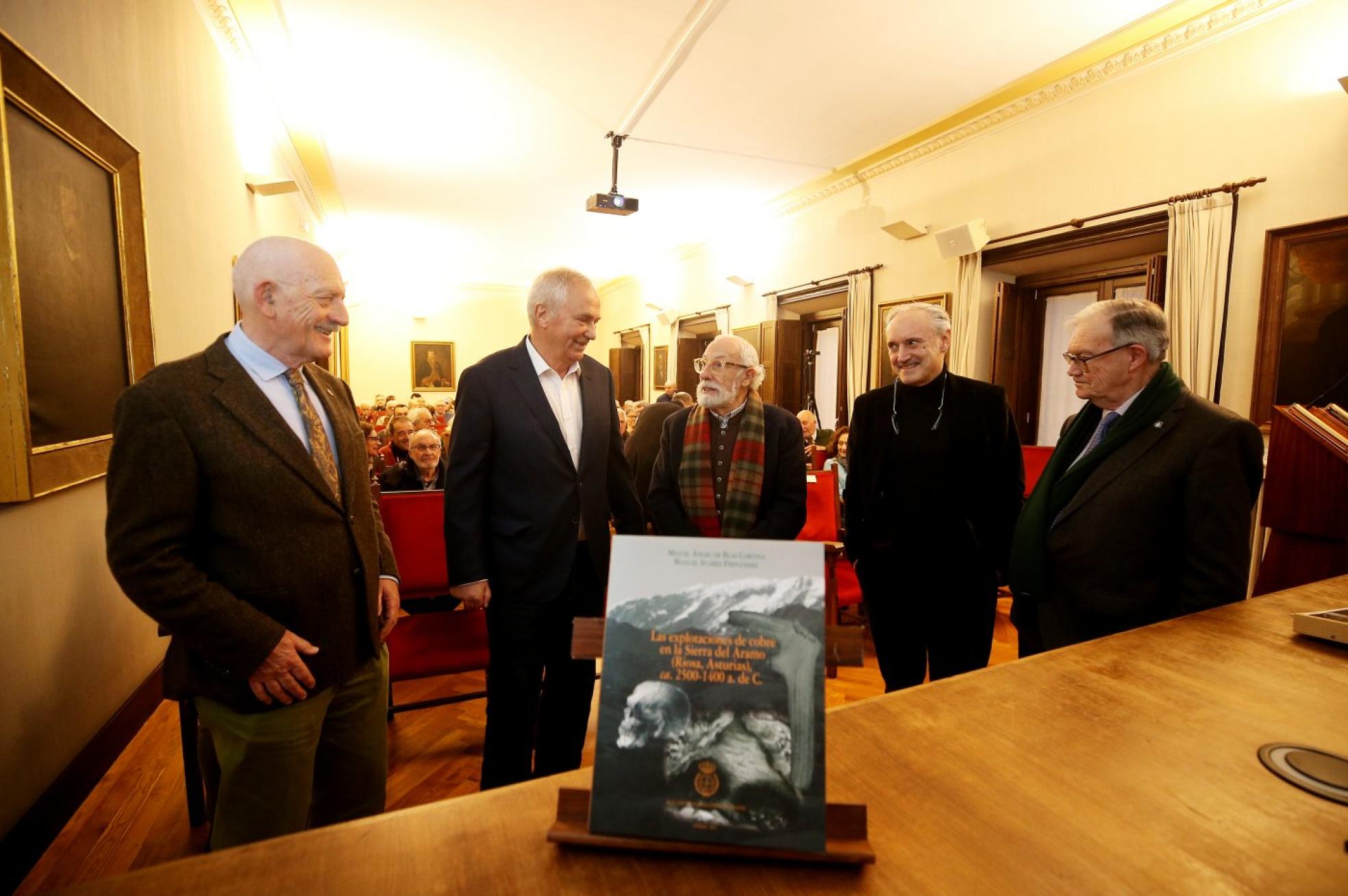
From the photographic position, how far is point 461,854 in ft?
2.32

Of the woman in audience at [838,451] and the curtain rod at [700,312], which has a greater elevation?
the curtain rod at [700,312]

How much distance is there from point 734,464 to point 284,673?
1623 mm

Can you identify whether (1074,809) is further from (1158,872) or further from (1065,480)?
(1065,480)

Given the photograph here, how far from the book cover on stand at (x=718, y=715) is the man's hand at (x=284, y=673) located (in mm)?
958

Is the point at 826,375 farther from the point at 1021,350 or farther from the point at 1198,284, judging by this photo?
the point at 1198,284

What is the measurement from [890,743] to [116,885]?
0.89 m

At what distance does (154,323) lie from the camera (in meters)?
Answer: 2.97

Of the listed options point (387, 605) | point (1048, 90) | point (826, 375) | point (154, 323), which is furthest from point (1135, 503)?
point (826, 375)

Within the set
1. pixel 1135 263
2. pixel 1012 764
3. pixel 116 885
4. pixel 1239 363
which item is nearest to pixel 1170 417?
pixel 1012 764

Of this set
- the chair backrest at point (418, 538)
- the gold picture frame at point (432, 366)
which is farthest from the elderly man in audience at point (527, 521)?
the gold picture frame at point (432, 366)

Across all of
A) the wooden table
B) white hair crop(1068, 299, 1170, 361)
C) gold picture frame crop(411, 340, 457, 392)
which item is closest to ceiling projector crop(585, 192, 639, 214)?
white hair crop(1068, 299, 1170, 361)

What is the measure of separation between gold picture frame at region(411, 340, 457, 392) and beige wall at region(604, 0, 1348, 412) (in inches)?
430

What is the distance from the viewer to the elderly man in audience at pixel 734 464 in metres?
2.55

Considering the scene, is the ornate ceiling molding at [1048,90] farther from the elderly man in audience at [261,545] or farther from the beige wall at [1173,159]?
the elderly man in audience at [261,545]
